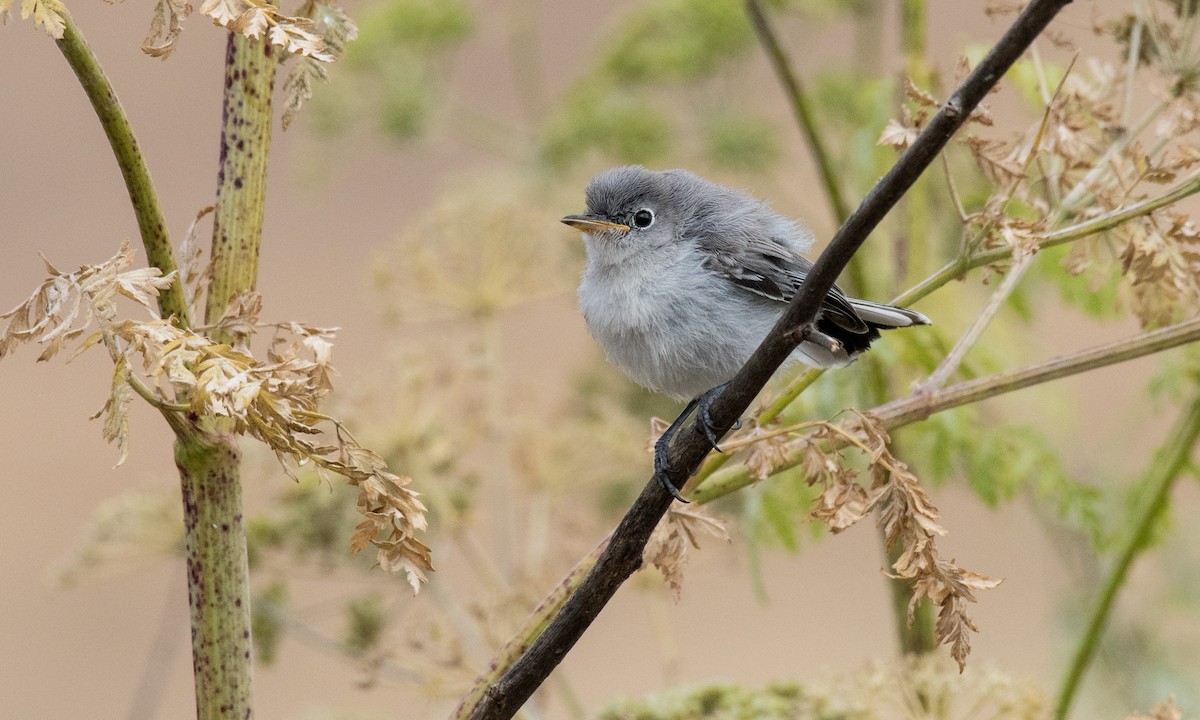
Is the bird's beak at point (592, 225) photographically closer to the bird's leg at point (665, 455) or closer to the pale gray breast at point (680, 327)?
the pale gray breast at point (680, 327)

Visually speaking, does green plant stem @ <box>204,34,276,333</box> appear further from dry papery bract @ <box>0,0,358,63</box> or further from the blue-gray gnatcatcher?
the blue-gray gnatcatcher

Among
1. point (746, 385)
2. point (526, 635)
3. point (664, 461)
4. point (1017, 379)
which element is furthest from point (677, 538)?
point (1017, 379)

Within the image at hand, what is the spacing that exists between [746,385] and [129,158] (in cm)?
63

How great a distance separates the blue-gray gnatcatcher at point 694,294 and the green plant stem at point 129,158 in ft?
2.41

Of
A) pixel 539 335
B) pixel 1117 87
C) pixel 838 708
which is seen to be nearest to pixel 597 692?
pixel 539 335

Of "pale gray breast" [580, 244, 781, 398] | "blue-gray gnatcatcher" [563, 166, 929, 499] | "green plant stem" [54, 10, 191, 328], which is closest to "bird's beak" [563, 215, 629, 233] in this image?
"blue-gray gnatcatcher" [563, 166, 929, 499]

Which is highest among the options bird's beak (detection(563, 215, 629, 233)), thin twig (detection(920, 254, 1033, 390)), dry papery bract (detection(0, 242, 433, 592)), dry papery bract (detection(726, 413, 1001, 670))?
bird's beak (detection(563, 215, 629, 233))

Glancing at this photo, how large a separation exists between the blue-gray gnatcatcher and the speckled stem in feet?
2.15

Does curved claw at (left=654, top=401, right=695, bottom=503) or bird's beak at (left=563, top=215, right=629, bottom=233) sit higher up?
bird's beak at (left=563, top=215, right=629, bottom=233)

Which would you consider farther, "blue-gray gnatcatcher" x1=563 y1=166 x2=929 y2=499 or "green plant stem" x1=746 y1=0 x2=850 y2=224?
"green plant stem" x1=746 y1=0 x2=850 y2=224

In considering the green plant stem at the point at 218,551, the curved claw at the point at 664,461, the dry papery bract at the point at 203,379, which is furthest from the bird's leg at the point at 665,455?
the green plant stem at the point at 218,551

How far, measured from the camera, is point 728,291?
6.12ft

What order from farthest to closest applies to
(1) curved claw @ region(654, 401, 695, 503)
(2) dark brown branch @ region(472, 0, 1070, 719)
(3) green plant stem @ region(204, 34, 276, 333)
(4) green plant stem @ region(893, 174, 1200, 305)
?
Result: (4) green plant stem @ region(893, 174, 1200, 305), (3) green plant stem @ region(204, 34, 276, 333), (1) curved claw @ region(654, 401, 695, 503), (2) dark brown branch @ region(472, 0, 1070, 719)

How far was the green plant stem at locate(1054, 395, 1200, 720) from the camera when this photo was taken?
5.62 feet
